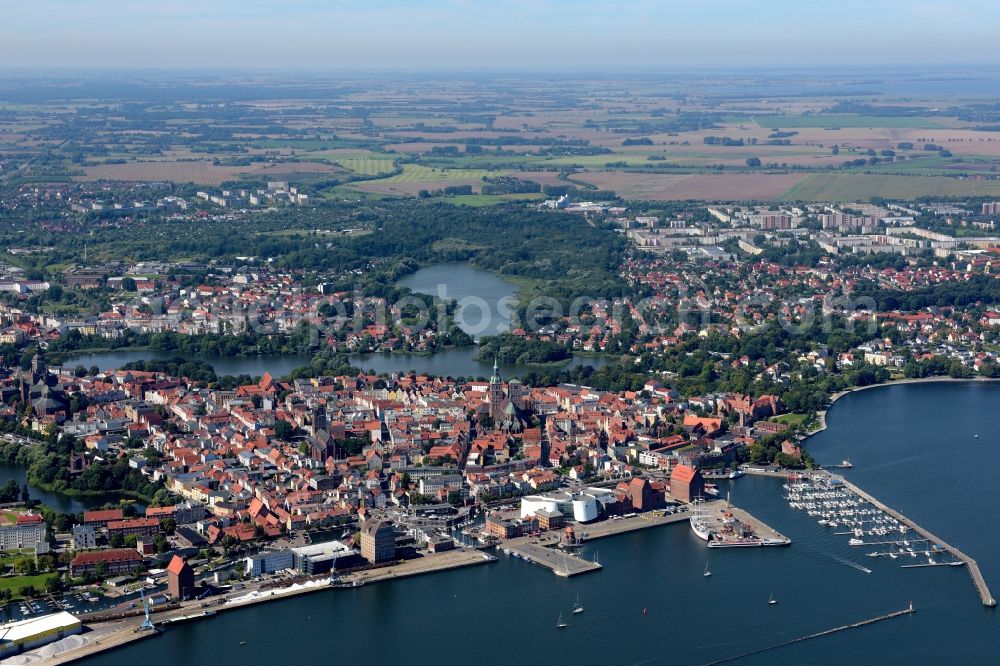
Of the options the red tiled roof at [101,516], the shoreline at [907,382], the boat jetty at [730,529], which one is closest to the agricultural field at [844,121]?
the shoreline at [907,382]

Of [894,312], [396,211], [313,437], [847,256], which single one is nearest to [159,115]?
[396,211]

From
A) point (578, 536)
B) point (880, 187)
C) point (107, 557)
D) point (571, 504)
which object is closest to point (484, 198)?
point (880, 187)

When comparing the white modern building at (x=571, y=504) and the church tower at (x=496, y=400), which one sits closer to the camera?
the white modern building at (x=571, y=504)

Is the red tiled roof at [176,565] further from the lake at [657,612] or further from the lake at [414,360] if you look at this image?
the lake at [414,360]

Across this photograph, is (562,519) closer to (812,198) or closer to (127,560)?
(127,560)

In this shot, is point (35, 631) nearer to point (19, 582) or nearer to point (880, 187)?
Answer: point (19, 582)
